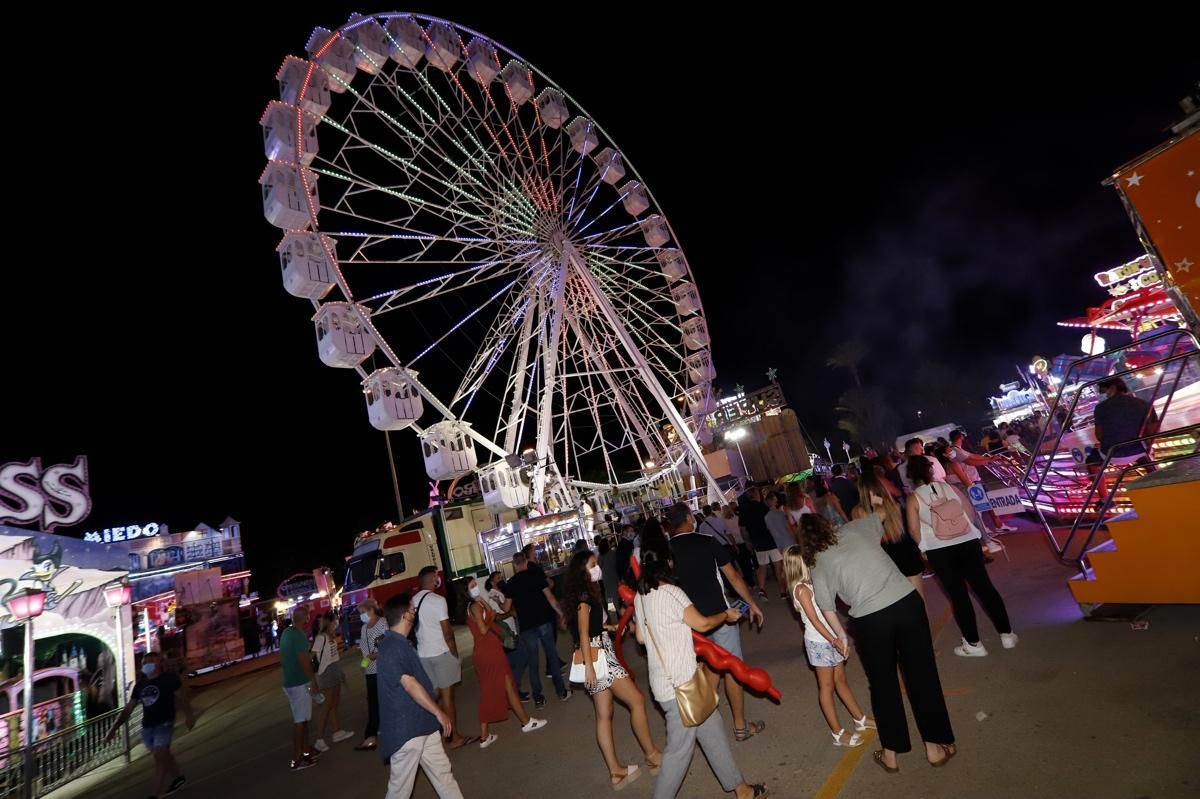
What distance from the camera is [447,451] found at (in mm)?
17703

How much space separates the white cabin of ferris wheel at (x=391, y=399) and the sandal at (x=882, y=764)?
1324 cm

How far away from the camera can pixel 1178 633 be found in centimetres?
475

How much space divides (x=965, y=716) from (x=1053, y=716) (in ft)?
1.77

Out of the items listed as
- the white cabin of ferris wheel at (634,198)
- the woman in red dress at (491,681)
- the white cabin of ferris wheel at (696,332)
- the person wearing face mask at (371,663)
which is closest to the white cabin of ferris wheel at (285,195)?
the person wearing face mask at (371,663)

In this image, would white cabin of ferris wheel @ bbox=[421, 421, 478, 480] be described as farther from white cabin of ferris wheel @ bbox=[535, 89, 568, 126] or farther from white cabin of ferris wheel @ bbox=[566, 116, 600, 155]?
white cabin of ferris wheel @ bbox=[535, 89, 568, 126]

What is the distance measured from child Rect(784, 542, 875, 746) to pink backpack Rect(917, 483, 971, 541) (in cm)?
171

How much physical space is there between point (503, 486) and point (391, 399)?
545 cm

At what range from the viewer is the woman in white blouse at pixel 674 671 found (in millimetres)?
3760

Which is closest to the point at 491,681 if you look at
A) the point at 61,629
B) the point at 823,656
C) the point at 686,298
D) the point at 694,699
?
the point at 694,699

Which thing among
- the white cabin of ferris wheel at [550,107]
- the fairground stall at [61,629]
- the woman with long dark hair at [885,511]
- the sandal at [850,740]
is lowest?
the sandal at [850,740]

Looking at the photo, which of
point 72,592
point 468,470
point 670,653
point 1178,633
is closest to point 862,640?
point 670,653

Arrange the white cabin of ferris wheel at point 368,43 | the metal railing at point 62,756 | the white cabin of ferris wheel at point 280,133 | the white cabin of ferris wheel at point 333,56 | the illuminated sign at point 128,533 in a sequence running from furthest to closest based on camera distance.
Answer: the illuminated sign at point 128,533
the white cabin of ferris wheel at point 368,43
the white cabin of ferris wheel at point 333,56
the white cabin of ferris wheel at point 280,133
the metal railing at point 62,756

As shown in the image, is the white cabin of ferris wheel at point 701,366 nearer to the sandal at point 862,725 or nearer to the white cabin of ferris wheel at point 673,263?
the white cabin of ferris wheel at point 673,263

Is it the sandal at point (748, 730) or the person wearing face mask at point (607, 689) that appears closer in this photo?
the person wearing face mask at point (607, 689)
